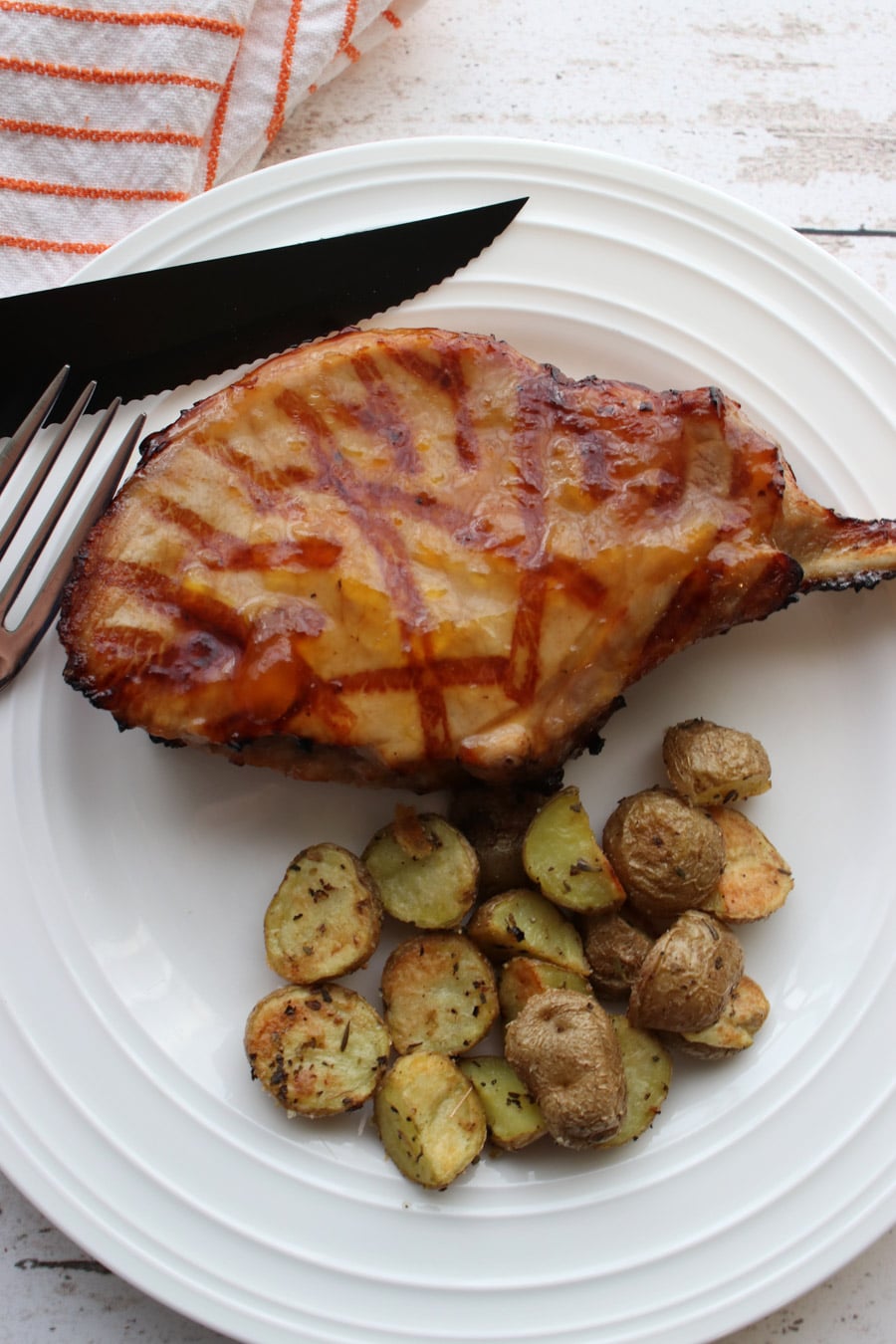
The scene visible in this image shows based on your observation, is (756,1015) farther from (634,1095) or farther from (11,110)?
(11,110)

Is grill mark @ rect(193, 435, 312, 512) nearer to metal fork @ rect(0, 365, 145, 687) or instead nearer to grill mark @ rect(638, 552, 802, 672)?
metal fork @ rect(0, 365, 145, 687)

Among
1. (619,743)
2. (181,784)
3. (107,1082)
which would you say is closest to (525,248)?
(619,743)

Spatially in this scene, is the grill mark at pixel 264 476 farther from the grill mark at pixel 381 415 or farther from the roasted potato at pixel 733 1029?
the roasted potato at pixel 733 1029

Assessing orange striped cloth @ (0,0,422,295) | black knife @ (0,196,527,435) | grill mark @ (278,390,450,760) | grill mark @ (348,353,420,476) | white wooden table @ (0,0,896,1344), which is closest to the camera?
grill mark @ (278,390,450,760)

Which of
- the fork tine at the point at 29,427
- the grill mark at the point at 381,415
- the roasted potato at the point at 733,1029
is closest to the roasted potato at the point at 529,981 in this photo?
the roasted potato at the point at 733,1029

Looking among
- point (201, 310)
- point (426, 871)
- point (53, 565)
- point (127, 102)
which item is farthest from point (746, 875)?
point (127, 102)

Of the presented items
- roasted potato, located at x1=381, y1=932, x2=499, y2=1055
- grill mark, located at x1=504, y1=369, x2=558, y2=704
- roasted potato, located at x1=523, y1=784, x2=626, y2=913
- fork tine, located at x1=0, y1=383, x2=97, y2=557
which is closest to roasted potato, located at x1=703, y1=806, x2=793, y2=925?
roasted potato, located at x1=523, y1=784, x2=626, y2=913

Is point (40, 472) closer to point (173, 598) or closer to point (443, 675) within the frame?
point (173, 598)
